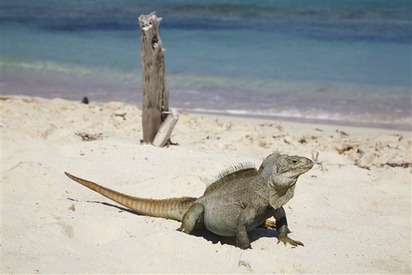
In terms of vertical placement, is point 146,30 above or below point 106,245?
above

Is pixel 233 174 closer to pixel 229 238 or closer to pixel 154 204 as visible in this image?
pixel 229 238

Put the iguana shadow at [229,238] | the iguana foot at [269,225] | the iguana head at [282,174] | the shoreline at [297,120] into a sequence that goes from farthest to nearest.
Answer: the shoreline at [297,120]
the iguana foot at [269,225]
the iguana shadow at [229,238]
the iguana head at [282,174]

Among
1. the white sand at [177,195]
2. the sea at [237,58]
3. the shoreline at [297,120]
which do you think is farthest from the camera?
the sea at [237,58]

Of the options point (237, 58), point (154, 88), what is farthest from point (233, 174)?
point (237, 58)

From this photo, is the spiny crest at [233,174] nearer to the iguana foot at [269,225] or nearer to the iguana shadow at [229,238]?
the iguana shadow at [229,238]

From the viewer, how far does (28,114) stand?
951 centimetres

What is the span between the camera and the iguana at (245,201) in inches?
194

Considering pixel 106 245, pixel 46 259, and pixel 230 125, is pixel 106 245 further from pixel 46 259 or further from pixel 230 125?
pixel 230 125

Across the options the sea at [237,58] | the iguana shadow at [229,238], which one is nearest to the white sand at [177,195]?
the iguana shadow at [229,238]

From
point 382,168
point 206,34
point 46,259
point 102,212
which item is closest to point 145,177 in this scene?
point 102,212

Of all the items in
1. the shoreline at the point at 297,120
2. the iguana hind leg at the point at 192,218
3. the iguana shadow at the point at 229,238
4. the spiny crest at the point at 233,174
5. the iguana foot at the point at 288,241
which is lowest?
the shoreline at the point at 297,120

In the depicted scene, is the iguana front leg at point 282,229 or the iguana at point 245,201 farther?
the iguana front leg at point 282,229

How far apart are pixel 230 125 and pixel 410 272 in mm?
4839

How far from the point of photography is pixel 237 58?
1588 cm
